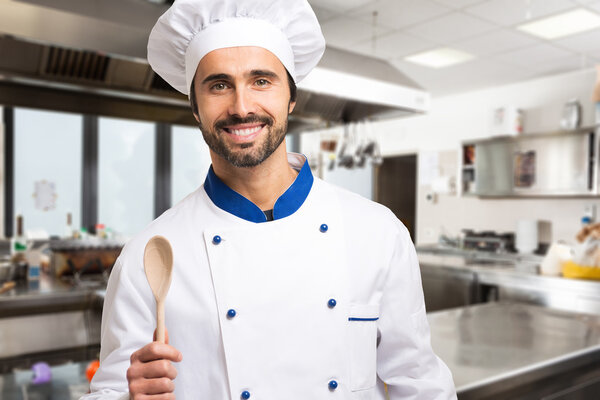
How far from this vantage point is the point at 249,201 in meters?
0.97

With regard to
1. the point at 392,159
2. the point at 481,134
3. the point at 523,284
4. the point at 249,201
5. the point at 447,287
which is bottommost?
the point at 447,287

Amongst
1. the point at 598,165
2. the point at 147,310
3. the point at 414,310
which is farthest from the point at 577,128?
the point at 147,310

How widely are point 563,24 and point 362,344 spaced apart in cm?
368

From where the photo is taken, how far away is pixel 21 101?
274 centimetres

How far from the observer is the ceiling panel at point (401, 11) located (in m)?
3.35

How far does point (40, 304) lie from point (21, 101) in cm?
112

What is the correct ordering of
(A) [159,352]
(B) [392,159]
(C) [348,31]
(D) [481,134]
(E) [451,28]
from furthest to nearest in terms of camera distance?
(B) [392,159]
(D) [481,134]
(C) [348,31]
(E) [451,28]
(A) [159,352]

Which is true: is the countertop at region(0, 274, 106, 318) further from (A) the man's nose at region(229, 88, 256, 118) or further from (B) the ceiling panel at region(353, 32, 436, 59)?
(B) the ceiling panel at region(353, 32, 436, 59)

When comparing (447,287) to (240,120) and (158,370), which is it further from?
(158,370)

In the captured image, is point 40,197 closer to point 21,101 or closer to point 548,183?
point 21,101

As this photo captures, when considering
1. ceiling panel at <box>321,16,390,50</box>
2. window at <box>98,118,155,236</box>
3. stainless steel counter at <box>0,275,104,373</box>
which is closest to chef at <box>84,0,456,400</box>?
stainless steel counter at <box>0,275,104,373</box>

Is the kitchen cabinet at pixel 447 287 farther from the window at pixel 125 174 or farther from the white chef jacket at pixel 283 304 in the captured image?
the window at pixel 125 174

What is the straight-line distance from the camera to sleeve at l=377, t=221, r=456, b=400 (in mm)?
1024

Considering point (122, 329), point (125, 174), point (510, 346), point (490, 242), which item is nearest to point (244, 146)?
point (122, 329)
